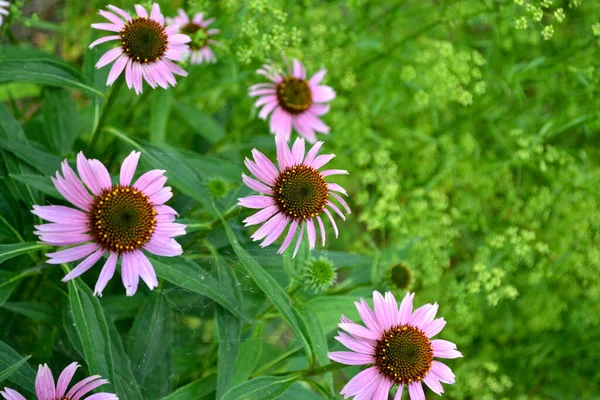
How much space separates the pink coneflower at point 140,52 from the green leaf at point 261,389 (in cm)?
→ 72

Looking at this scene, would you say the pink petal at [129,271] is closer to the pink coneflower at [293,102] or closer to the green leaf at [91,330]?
the green leaf at [91,330]

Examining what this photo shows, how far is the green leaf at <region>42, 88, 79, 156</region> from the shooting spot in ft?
5.52

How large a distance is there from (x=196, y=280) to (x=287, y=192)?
29 centimetres

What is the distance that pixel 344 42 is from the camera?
2359 mm

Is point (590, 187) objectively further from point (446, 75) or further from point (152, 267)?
point (152, 267)

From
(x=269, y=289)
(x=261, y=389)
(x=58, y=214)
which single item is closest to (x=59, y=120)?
(x=58, y=214)

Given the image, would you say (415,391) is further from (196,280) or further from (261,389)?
(196,280)

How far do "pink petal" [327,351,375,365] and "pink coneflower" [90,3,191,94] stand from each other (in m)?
0.74

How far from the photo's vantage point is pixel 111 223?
3.97 feet

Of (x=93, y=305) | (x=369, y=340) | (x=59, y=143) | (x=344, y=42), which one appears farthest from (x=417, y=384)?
(x=344, y=42)

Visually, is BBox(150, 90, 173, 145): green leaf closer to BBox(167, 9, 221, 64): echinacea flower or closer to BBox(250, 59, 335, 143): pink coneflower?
BBox(167, 9, 221, 64): echinacea flower

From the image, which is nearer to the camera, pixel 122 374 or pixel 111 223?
pixel 111 223

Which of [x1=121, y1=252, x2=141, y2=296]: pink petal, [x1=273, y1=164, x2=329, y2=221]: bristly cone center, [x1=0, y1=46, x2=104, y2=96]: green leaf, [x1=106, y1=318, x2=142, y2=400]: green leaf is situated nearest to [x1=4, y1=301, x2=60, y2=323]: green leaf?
[x1=106, y1=318, x2=142, y2=400]: green leaf

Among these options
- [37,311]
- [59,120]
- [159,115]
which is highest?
[159,115]
